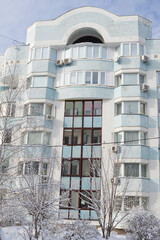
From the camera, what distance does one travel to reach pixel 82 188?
21.2 metres

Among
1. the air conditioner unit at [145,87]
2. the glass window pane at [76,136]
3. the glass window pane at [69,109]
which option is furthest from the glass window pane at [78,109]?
the air conditioner unit at [145,87]

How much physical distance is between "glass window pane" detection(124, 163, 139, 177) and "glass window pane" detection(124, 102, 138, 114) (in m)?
4.34

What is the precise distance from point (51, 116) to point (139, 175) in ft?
28.3

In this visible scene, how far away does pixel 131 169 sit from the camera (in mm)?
20719

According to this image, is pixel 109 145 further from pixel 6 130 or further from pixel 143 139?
pixel 6 130

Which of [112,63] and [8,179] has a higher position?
[112,63]

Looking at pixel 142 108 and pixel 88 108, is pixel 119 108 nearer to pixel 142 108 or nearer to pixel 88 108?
pixel 142 108

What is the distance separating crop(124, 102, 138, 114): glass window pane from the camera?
22.2 m

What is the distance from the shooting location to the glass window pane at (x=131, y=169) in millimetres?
20609

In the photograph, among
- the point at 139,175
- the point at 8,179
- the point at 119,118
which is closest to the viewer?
the point at 8,179

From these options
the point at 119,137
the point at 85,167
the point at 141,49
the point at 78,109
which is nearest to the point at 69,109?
the point at 78,109

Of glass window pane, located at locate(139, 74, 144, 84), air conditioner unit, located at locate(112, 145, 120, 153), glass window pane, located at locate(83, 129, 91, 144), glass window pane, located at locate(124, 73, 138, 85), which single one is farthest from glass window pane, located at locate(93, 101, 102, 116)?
glass window pane, located at locate(139, 74, 144, 84)

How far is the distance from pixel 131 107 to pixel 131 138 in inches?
105

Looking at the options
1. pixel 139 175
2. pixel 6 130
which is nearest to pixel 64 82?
pixel 139 175
